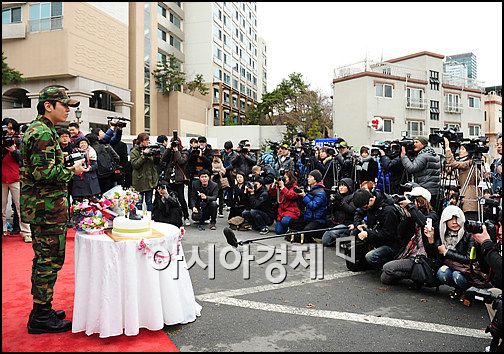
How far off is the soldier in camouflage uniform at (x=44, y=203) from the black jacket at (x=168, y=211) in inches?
136

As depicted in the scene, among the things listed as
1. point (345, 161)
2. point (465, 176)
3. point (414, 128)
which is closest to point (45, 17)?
point (345, 161)

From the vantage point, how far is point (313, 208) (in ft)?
20.3

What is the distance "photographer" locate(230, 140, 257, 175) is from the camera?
7.95 m

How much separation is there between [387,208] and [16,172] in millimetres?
4781

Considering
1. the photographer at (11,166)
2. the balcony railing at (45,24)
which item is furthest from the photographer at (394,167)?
the balcony railing at (45,24)

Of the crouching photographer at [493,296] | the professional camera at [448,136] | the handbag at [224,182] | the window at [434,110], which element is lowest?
the crouching photographer at [493,296]

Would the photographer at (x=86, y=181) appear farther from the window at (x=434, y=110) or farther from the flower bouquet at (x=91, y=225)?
the window at (x=434, y=110)

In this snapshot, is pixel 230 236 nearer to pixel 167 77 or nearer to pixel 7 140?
pixel 7 140

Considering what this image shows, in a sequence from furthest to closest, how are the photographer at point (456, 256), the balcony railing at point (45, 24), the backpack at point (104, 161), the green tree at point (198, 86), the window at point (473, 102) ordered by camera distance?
the green tree at point (198, 86)
the window at point (473, 102)
the balcony railing at point (45, 24)
the backpack at point (104, 161)
the photographer at point (456, 256)

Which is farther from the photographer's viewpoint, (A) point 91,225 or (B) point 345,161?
(B) point 345,161

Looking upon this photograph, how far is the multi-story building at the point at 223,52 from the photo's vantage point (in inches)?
1320

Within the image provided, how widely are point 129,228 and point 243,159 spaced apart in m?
5.16

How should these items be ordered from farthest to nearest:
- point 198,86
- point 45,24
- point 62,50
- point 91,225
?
point 198,86 < point 45,24 < point 62,50 < point 91,225

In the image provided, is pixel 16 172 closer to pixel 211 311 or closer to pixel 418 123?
pixel 211 311
